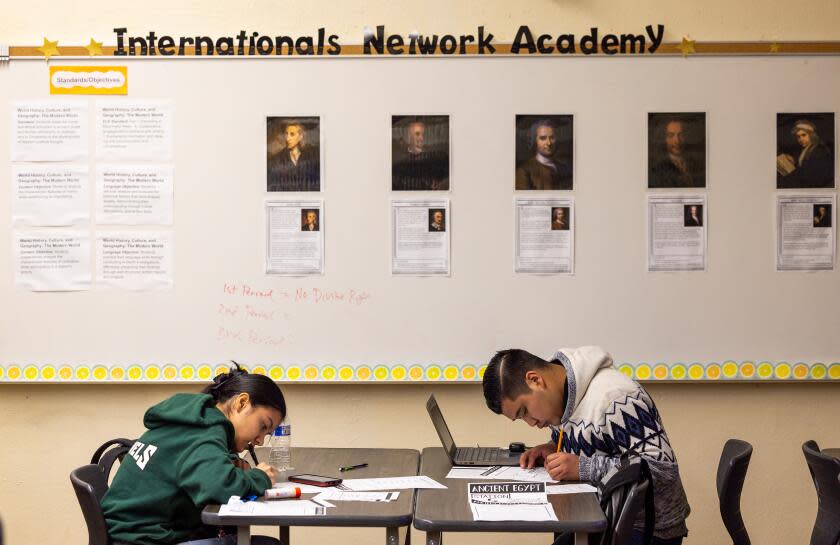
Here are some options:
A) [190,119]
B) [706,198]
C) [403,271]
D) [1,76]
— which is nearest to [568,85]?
[706,198]

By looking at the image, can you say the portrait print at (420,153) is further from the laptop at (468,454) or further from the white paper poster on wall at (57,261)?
the white paper poster on wall at (57,261)

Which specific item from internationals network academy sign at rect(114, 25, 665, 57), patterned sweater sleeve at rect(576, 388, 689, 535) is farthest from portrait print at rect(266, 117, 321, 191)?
patterned sweater sleeve at rect(576, 388, 689, 535)

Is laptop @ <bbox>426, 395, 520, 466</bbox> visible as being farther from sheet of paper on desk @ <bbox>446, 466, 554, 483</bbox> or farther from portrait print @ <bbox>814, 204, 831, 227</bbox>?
portrait print @ <bbox>814, 204, 831, 227</bbox>

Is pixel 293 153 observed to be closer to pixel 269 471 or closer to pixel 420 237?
pixel 420 237

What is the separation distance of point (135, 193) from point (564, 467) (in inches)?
85.6

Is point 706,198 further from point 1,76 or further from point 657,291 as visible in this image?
point 1,76

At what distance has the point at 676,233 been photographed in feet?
12.5

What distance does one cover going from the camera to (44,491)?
3.93 m

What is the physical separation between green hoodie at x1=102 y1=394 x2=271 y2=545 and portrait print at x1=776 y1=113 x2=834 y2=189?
8.14 feet

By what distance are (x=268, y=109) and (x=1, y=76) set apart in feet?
3.66

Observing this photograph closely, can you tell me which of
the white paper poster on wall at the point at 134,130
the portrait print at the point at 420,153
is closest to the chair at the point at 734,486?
the portrait print at the point at 420,153

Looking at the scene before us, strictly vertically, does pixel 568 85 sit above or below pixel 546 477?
above

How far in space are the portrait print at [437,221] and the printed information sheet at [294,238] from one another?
1.46 feet

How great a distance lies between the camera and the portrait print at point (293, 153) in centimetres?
382
